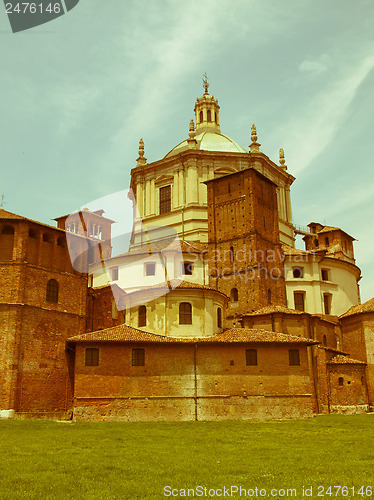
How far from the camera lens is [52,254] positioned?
35.6 meters

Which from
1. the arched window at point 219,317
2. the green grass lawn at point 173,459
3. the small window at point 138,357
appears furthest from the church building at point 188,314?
the green grass lawn at point 173,459

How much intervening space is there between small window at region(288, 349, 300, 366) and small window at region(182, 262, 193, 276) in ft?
38.5

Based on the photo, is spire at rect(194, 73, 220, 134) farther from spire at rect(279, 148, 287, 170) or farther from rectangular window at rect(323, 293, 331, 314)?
rectangular window at rect(323, 293, 331, 314)

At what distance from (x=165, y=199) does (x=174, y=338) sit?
20559 millimetres

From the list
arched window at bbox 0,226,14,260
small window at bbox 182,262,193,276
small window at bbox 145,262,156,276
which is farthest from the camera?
small window at bbox 145,262,156,276

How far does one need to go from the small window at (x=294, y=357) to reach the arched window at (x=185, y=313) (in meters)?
5.97

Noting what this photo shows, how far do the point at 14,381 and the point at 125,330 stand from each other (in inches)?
268

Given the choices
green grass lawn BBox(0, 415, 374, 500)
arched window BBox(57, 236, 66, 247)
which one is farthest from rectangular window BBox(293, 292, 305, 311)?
arched window BBox(57, 236, 66, 247)

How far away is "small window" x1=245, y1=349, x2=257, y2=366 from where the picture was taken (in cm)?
3047

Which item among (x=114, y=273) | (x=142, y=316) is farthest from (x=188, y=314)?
(x=114, y=273)

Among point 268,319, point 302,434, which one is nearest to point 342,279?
point 268,319

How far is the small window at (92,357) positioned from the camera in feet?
97.1

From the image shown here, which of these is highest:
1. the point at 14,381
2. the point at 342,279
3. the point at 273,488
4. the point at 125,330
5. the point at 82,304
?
the point at 342,279

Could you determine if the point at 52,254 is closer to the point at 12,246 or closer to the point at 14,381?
the point at 12,246
